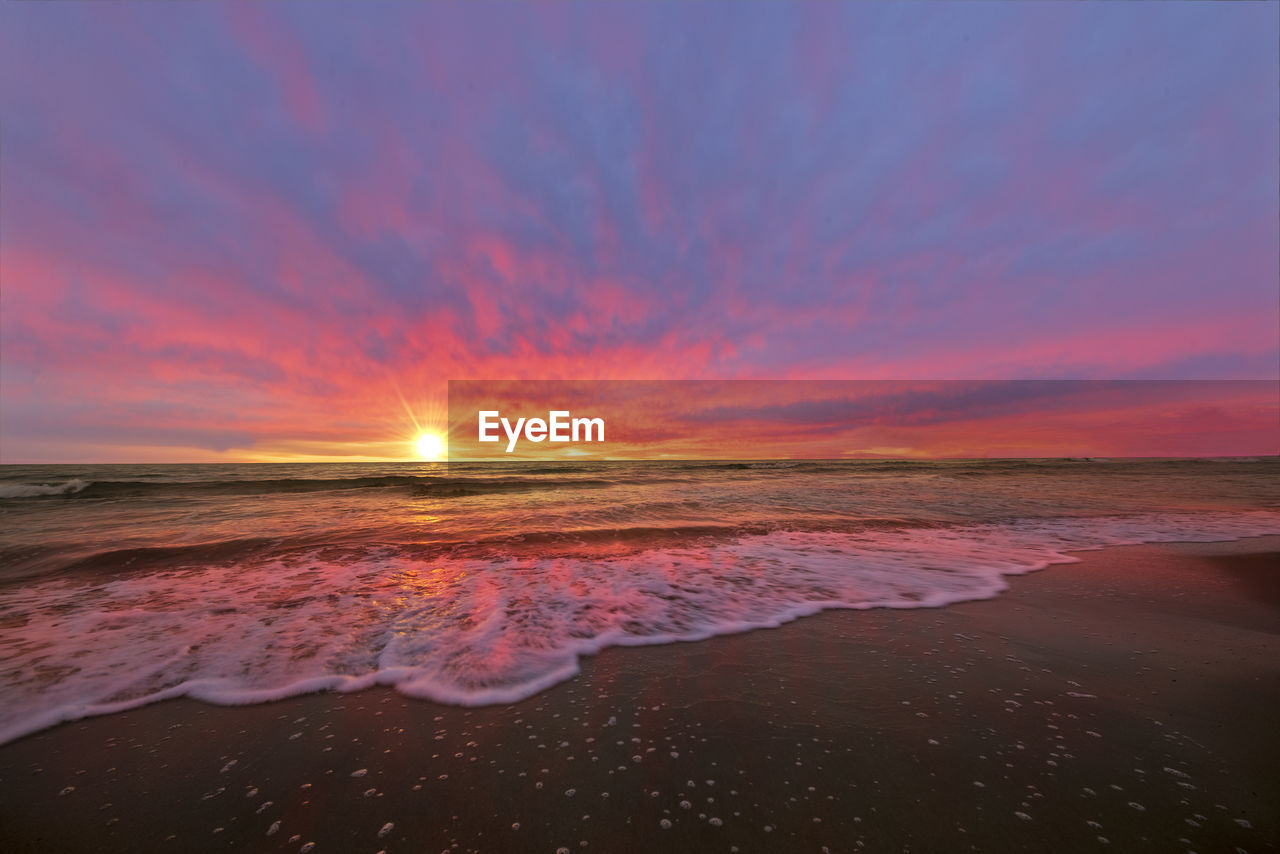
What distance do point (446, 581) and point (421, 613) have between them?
5.27 feet

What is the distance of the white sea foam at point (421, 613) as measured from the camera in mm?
4223

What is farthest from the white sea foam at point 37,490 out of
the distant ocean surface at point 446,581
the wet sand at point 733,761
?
the wet sand at point 733,761

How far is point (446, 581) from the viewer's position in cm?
757

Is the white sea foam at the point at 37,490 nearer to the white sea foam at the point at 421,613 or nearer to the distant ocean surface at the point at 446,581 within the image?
the distant ocean surface at the point at 446,581

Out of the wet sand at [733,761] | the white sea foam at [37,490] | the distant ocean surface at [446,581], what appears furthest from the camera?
the white sea foam at [37,490]

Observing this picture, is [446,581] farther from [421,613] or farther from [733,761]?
[733,761]

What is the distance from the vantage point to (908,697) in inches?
146

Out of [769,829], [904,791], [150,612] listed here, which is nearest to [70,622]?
[150,612]

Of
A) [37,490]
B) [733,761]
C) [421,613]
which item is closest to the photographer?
[733,761]

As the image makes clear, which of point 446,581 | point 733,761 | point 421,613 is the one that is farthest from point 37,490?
point 733,761

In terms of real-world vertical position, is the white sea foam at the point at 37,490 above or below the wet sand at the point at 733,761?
above

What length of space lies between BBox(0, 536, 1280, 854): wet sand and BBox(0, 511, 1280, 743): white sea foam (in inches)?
18.3

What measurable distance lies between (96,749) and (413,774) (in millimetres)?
2542

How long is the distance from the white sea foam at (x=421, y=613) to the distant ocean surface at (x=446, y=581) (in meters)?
0.03
